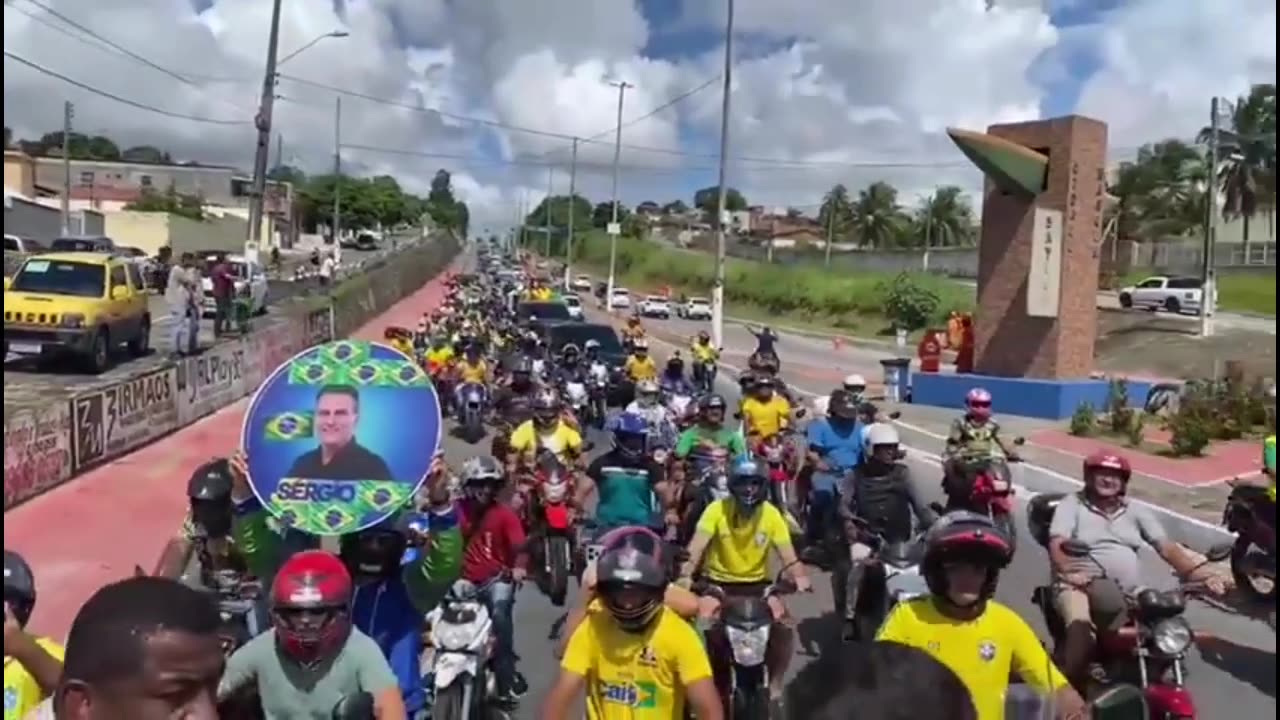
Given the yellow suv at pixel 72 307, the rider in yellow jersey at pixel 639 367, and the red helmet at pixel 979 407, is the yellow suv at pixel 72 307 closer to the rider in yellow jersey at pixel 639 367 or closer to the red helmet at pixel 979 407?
the rider in yellow jersey at pixel 639 367

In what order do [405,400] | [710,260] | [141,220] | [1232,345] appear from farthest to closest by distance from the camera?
[710,260]
[141,220]
[1232,345]
[405,400]

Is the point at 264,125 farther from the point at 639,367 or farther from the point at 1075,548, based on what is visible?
the point at 1075,548

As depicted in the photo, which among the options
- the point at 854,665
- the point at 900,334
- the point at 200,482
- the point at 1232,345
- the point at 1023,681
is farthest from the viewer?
the point at 900,334

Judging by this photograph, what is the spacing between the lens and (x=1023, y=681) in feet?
14.3

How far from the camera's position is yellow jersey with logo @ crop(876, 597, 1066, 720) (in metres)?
4.34

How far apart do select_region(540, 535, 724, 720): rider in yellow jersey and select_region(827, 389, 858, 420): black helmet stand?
19.1 feet

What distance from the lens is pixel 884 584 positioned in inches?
298

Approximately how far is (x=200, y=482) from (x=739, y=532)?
283 cm

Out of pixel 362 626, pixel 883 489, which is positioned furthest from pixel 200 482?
pixel 883 489

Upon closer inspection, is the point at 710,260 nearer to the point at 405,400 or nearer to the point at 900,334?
the point at 900,334

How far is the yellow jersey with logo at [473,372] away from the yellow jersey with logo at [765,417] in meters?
8.56

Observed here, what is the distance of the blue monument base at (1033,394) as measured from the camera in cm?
2512

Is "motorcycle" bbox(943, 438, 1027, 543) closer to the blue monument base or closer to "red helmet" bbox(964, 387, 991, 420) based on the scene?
"red helmet" bbox(964, 387, 991, 420)

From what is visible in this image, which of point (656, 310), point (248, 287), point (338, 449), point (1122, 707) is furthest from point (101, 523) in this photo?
point (656, 310)
